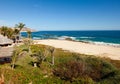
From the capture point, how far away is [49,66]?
20.0 metres

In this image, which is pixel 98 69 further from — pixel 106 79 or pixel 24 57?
pixel 24 57

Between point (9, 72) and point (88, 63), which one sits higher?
point (88, 63)

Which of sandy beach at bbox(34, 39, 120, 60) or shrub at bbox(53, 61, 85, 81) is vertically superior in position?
shrub at bbox(53, 61, 85, 81)

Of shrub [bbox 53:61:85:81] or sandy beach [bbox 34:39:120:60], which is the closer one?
shrub [bbox 53:61:85:81]

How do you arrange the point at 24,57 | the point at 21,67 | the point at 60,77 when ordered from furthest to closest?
1. the point at 24,57
2. the point at 21,67
3. the point at 60,77

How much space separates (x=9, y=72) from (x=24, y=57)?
5072mm

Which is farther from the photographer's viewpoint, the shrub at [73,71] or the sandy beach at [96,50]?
the sandy beach at [96,50]

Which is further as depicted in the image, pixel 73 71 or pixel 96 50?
pixel 96 50

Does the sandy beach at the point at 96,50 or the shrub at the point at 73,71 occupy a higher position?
the shrub at the point at 73,71

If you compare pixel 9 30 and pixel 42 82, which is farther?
pixel 9 30

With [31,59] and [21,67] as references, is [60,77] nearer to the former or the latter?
[21,67]

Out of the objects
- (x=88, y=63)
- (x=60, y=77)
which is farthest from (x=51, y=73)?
(x=88, y=63)

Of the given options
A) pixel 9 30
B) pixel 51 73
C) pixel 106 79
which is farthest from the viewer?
pixel 9 30

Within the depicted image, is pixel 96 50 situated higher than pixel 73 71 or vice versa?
pixel 73 71
